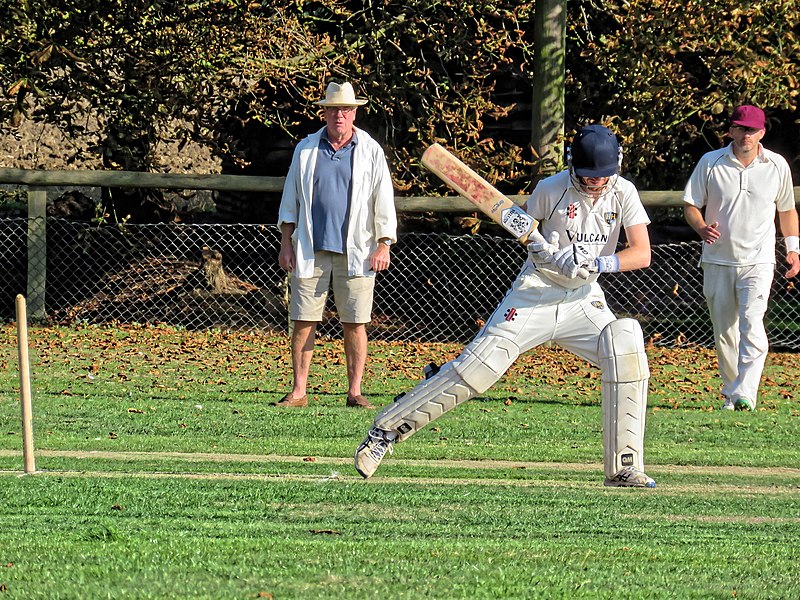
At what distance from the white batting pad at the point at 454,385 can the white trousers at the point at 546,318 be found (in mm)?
77

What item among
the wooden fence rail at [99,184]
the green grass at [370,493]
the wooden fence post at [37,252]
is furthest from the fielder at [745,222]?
the wooden fence post at [37,252]

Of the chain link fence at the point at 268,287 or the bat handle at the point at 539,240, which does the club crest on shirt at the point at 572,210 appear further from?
the chain link fence at the point at 268,287

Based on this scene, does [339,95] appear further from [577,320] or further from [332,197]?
[577,320]

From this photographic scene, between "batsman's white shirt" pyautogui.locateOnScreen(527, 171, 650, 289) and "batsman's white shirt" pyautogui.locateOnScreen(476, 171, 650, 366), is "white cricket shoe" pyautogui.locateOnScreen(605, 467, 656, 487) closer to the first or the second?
"batsman's white shirt" pyautogui.locateOnScreen(476, 171, 650, 366)

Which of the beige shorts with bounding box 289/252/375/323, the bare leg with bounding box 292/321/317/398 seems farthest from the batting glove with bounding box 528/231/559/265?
the bare leg with bounding box 292/321/317/398

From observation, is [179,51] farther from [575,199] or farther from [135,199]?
[575,199]

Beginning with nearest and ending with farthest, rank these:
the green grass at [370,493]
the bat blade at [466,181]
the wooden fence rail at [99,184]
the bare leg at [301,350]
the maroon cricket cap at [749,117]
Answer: the green grass at [370,493] → the bat blade at [466,181] → the bare leg at [301,350] → the maroon cricket cap at [749,117] → the wooden fence rail at [99,184]

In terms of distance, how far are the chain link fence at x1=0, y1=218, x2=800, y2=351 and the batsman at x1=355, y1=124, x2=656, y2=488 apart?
7744 mm

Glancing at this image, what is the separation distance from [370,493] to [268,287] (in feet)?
29.8

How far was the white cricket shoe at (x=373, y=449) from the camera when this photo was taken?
7020 millimetres

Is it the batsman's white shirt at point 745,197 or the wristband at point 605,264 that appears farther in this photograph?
the batsman's white shirt at point 745,197

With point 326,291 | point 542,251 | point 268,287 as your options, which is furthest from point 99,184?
point 542,251

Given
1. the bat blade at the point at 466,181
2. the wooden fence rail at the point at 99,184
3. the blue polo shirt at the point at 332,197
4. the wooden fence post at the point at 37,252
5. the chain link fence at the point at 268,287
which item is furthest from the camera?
the chain link fence at the point at 268,287

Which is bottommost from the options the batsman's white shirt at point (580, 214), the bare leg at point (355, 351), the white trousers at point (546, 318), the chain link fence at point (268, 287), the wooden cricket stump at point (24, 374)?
the chain link fence at point (268, 287)
